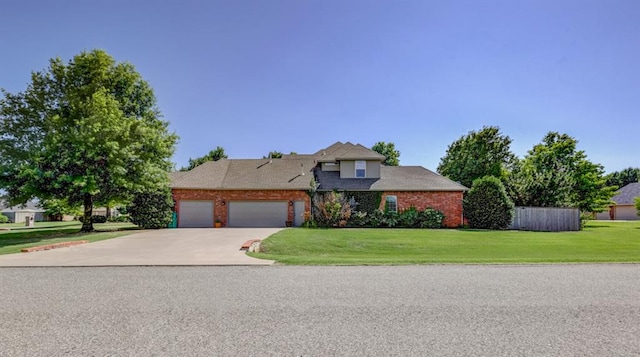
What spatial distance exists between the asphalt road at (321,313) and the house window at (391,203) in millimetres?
16811

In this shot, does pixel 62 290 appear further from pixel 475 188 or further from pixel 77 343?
pixel 475 188

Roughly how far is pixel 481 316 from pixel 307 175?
22911mm

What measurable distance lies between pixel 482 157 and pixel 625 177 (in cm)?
5237

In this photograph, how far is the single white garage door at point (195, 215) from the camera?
25.9 meters

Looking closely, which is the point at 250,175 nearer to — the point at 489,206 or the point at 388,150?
the point at 489,206

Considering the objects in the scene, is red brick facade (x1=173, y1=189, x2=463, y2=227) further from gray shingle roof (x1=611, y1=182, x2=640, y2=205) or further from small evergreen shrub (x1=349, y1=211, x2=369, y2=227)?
gray shingle roof (x1=611, y1=182, x2=640, y2=205)

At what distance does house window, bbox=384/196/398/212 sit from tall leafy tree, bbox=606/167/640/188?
2652 inches

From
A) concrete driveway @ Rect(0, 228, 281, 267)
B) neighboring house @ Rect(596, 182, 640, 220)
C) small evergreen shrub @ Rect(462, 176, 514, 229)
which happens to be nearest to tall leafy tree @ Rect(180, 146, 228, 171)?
concrete driveway @ Rect(0, 228, 281, 267)

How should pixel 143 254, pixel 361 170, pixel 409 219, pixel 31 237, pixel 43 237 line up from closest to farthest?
pixel 143 254, pixel 43 237, pixel 31 237, pixel 409 219, pixel 361 170

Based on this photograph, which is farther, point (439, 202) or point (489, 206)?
point (439, 202)

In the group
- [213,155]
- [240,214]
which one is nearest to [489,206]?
[240,214]

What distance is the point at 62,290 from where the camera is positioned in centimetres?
714

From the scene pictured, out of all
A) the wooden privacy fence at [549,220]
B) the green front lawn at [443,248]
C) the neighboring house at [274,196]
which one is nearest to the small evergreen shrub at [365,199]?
the neighboring house at [274,196]

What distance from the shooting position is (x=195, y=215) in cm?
2592
